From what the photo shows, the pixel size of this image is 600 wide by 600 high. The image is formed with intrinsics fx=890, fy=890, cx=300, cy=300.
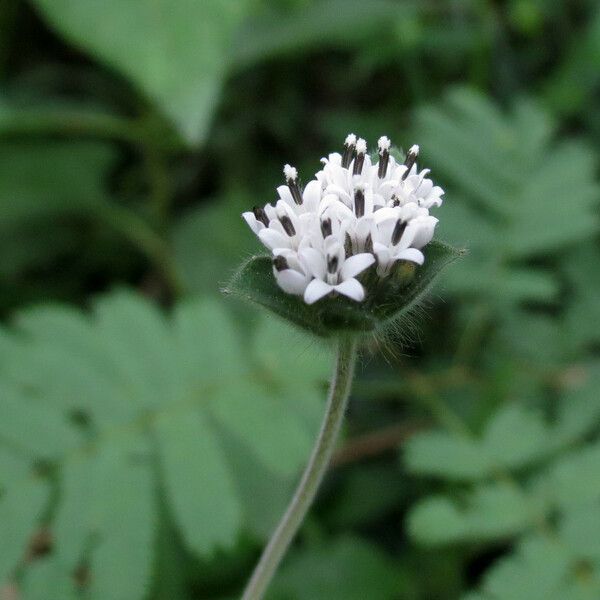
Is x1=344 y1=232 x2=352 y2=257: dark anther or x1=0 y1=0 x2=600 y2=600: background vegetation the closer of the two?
x1=344 y1=232 x2=352 y2=257: dark anther

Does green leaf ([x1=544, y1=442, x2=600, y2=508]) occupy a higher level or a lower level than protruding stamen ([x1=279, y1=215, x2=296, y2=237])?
lower

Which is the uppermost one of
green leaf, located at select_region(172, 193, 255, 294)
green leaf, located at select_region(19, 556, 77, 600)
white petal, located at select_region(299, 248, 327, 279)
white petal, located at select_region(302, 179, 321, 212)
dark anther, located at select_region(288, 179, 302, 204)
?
green leaf, located at select_region(172, 193, 255, 294)

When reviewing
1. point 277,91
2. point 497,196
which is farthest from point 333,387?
point 277,91

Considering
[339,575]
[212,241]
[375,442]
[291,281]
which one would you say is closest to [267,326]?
[375,442]

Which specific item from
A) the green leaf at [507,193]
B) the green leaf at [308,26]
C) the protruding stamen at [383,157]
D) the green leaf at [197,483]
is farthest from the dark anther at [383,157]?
the green leaf at [308,26]

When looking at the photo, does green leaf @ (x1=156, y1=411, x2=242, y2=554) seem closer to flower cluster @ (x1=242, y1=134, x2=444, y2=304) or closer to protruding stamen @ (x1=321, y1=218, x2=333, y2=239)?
flower cluster @ (x1=242, y1=134, x2=444, y2=304)

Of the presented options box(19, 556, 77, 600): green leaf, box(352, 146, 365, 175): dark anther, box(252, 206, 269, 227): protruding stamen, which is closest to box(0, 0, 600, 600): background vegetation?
box(19, 556, 77, 600): green leaf

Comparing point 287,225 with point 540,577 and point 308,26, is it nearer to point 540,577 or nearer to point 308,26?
point 540,577
